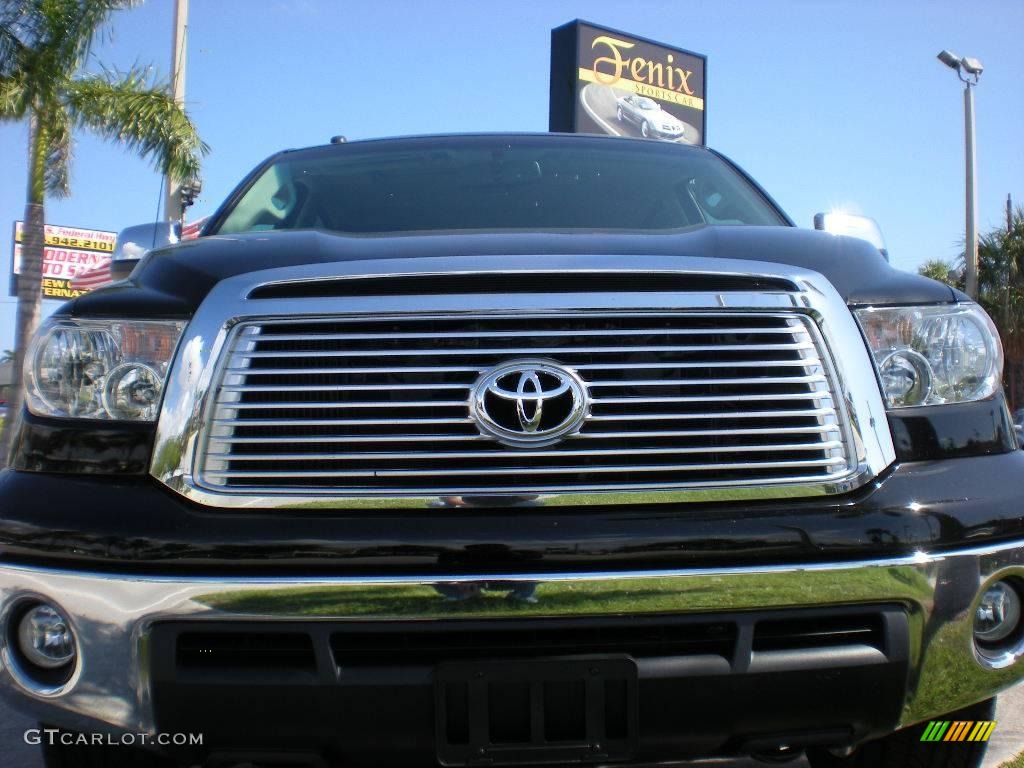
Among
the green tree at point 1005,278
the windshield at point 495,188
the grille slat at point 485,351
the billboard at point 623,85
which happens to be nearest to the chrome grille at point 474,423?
the grille slat at point 485,351

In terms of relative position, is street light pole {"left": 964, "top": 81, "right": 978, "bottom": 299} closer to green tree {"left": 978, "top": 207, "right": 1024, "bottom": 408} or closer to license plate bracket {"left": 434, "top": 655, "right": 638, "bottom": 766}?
green tree {"left": 978, "top": 207, "right": 1024, "bottom": 408}

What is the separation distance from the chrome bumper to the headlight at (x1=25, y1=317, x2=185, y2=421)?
364mm

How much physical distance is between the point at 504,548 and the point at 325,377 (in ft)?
1.67

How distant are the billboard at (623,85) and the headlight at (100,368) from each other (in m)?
19.0

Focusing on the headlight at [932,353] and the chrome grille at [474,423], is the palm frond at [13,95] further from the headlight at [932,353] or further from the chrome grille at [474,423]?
the headlight at [932,353]

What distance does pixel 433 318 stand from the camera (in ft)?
6.29

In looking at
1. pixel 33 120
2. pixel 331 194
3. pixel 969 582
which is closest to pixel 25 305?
pixel 33 120

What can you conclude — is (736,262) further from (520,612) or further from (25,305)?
(25,305)

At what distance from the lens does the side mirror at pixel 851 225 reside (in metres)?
3.31

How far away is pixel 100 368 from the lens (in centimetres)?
207

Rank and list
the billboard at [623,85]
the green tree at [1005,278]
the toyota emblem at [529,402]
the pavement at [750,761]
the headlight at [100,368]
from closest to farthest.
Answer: the toyota emblem at [529,402] → the headlight at [100,368] → the pavement at [750,761] → the billboard at [623,85] → the green tree at [1005,278]

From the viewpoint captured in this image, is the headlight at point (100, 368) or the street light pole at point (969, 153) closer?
the headlight at point (100, 368)

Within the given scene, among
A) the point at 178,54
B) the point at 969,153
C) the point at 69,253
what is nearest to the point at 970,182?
the point at 969,153

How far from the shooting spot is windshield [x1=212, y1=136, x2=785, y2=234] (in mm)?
3129
